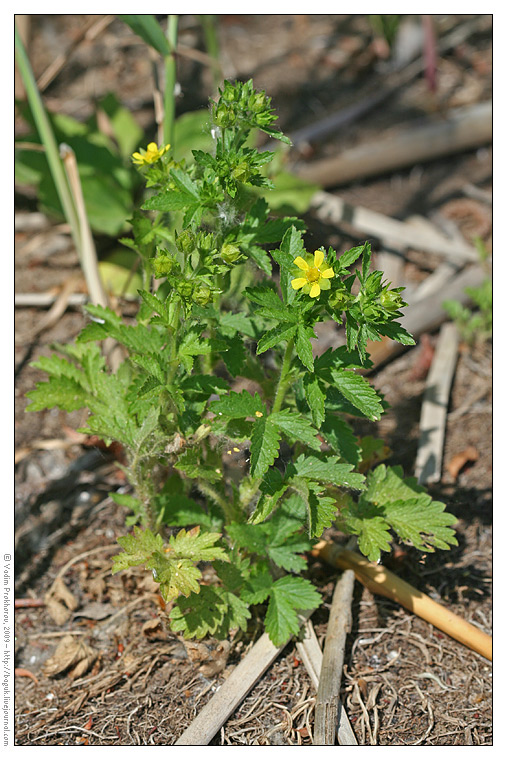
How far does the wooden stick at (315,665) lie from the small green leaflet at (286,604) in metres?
0.11

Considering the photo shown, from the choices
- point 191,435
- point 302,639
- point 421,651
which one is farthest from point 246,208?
point 421,651

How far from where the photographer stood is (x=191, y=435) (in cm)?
225

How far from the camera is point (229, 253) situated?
6.73ft

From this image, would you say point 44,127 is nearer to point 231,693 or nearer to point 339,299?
point 339,299

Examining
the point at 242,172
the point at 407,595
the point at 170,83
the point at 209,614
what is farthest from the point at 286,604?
the point at 170,83

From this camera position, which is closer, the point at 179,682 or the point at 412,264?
the point at 179,682

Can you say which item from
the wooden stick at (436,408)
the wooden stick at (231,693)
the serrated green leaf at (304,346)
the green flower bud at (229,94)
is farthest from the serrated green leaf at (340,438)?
the green flower bud at (229,94)

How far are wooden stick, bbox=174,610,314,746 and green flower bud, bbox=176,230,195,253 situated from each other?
4.59 ft

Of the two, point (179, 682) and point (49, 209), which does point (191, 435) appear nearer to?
point (179, 682)

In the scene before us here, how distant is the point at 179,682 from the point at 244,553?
19.5 inches

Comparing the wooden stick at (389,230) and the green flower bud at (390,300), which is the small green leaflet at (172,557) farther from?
the wooden stick at (389,230)

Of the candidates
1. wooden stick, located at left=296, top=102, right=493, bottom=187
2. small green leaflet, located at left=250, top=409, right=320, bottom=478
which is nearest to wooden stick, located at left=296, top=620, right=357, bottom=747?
small green leaflet, located at left=250, top=409, right=320, bottom=478

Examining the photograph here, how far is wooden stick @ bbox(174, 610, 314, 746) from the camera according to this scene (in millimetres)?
2314

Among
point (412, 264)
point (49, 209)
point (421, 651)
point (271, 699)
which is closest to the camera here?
point (271, 699)
